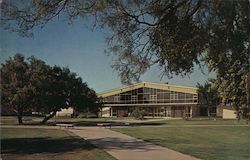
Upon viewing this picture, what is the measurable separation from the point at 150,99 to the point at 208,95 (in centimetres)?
100

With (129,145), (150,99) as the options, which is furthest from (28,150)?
(129,145)

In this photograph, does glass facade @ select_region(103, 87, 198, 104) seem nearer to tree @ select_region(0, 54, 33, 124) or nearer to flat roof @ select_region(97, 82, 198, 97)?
flat roof @ select_region(97, 82, 198, 97)

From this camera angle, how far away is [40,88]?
7234 millimetres

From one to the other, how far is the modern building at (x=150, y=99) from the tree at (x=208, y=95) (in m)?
0.13

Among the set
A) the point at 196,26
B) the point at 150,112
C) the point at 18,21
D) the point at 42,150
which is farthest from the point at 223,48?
the point at 42,150

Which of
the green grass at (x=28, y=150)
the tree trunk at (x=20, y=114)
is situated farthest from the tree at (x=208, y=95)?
the tree trunk at (x=20, y=114)

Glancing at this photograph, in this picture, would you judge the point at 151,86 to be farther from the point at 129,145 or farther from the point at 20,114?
the point at 129,145

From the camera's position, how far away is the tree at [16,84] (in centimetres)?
596

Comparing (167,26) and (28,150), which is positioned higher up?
(167,26)

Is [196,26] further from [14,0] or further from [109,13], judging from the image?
[14,0]

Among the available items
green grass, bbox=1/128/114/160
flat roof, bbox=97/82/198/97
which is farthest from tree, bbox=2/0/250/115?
green grass, bbox=1/128/114/160

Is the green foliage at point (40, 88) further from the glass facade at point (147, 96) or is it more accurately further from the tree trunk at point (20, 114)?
the glass facade at point (147, 96)

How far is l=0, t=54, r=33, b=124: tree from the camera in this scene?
5961 millimetres

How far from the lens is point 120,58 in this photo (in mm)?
6078
